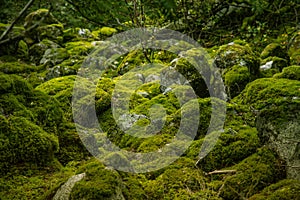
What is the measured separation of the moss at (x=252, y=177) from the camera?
3.48 metres

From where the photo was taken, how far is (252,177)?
11.8 feet

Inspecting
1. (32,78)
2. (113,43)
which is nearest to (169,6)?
(32,78)

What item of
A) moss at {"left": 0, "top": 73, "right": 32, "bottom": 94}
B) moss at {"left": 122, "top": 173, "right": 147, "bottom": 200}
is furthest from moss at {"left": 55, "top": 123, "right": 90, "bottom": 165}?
moss at {"left": 122, "top": 173, "right": 147, "bottom": 200}

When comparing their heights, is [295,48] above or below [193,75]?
below

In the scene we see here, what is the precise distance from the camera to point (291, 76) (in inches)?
218

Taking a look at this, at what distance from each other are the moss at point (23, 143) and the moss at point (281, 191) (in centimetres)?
253

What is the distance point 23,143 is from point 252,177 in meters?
2.68

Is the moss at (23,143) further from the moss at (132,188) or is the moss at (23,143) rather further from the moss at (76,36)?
the moss at (76,36)

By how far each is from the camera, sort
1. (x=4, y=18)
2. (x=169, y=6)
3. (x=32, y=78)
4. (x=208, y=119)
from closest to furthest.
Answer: (x=169, y=6)
(x=208, y=119)
(x=32, y=78)
(x=4, y=18)

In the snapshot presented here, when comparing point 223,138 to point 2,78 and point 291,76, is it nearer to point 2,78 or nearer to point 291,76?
point 291,76

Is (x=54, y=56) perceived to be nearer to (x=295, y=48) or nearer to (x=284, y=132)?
(x=295, y=48)

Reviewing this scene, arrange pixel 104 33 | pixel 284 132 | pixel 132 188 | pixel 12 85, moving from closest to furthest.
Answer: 1. pixel 132 188
2. pixel 284 132
3. pixel 12 85
4. pixel 104 33

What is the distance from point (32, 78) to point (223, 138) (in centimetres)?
487

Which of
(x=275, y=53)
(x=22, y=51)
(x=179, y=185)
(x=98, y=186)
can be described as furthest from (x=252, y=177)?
(x=22, y=51)
